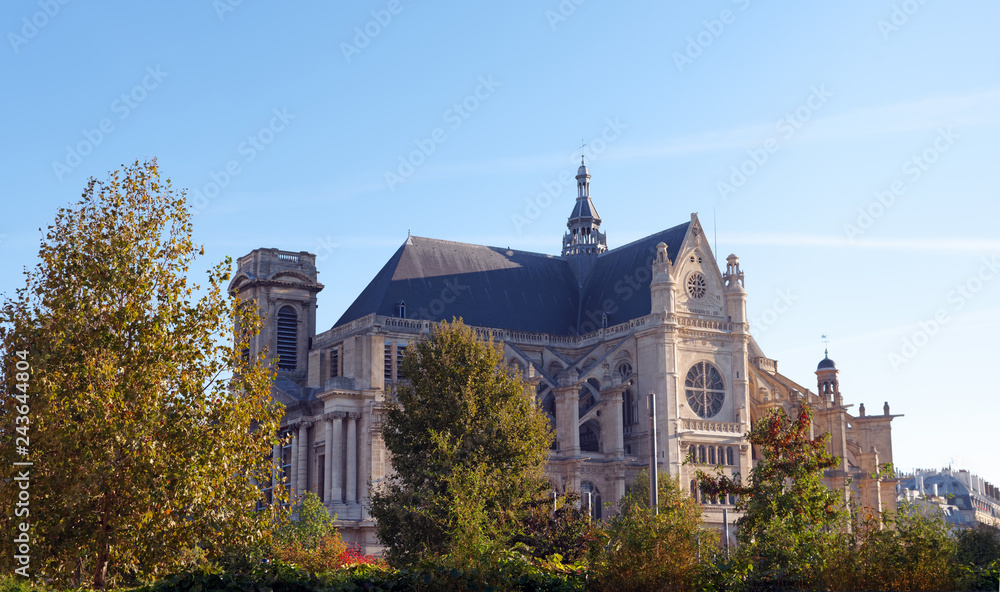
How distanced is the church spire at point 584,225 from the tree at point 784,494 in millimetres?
58810

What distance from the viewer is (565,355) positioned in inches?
2968

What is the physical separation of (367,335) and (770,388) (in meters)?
28.7

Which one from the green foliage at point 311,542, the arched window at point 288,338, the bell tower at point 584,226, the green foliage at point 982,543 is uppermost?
the bell tower at point 584,226

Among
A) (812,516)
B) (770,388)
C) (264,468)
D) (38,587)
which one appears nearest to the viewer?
(38,587)

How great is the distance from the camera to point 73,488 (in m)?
19.2

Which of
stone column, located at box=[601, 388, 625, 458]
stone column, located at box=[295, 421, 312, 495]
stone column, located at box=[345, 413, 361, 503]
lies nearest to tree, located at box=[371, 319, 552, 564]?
stone column, located at box=[345, 413, 361, 503]

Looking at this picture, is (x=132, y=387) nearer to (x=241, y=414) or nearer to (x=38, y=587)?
(x=241, y=414)

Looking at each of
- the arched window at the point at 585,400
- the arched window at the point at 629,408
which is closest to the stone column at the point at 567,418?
the arched window at the point at 585,400

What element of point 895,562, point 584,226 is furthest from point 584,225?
point 895,562

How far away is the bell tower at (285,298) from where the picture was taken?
71.3m

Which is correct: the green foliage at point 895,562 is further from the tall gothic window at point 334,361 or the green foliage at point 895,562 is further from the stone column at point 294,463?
the tall gothic window at point 334,361

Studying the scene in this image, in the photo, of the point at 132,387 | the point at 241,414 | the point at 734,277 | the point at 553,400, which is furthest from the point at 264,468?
the point at 734,277

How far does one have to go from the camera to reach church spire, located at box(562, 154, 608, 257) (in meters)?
93.5
